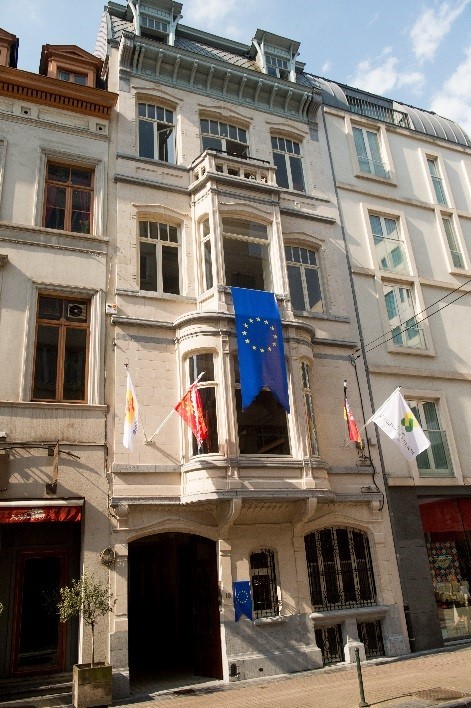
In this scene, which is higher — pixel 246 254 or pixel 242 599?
pixel 246 254

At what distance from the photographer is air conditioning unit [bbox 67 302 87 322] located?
563 inches

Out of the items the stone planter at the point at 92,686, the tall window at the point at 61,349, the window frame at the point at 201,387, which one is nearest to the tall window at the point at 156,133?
the tall window at the point at 61,349

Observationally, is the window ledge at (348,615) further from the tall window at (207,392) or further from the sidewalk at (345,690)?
the tall window at (207,392)

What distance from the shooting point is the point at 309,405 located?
15.1 meters

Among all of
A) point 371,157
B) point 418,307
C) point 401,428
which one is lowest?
point 401,428

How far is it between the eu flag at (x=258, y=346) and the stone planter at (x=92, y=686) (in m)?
6.37

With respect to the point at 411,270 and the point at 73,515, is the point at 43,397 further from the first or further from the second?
the point at 411,270

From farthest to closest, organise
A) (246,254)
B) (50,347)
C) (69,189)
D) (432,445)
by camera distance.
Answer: (432,445) < (246,254) < (69,189) < (50,347)

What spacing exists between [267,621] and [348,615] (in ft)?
7.93

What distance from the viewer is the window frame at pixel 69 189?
1523cm

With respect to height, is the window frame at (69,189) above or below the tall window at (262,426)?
above

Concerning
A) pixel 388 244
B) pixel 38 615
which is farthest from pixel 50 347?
pixel 388 244

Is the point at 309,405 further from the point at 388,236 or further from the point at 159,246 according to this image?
the point at 388,236

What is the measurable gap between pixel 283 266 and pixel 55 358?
282 inches
